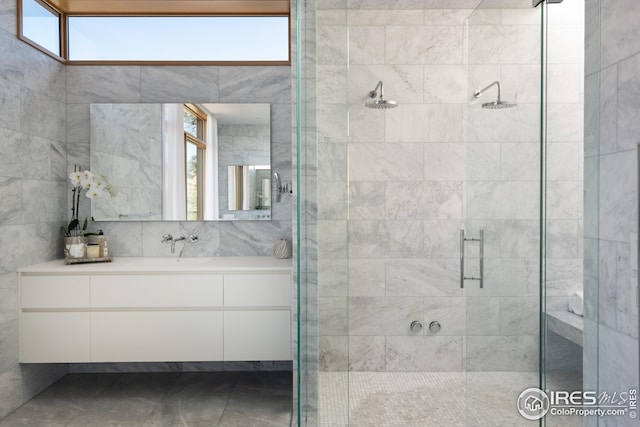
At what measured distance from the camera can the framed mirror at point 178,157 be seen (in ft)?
10.9

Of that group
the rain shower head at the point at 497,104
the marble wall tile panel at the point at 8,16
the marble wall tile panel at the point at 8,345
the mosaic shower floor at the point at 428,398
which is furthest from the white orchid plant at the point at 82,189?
the rain shower head at the point at 497,104

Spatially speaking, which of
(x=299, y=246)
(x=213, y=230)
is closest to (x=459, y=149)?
(x=213, y=230)

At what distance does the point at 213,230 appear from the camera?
11.1ft

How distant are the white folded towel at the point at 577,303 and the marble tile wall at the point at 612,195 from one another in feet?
0.04

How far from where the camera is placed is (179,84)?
3.34 m

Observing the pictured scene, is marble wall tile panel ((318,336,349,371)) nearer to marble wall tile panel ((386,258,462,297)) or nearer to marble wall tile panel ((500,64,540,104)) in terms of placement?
marble wall tile panel ((500,64,540,104))

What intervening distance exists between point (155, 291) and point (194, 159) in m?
1.00

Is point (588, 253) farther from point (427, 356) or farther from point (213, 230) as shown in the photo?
point (213, 230)

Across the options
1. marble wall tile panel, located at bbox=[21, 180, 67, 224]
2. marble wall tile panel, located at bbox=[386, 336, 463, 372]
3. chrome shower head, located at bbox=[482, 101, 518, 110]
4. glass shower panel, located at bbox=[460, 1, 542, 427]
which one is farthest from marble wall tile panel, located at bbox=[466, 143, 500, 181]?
marble wall tile panel, located at bbox=[21, 180, 67, 224]

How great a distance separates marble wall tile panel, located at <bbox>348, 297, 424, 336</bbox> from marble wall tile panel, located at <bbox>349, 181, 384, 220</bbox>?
22.5 inches

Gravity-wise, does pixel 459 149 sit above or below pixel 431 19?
below

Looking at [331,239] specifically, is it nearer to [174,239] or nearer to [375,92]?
[375,92]

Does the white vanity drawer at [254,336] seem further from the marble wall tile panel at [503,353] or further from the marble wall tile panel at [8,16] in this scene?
the marble wall tile panel at [8,16]

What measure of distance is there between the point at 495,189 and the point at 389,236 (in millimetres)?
1580
